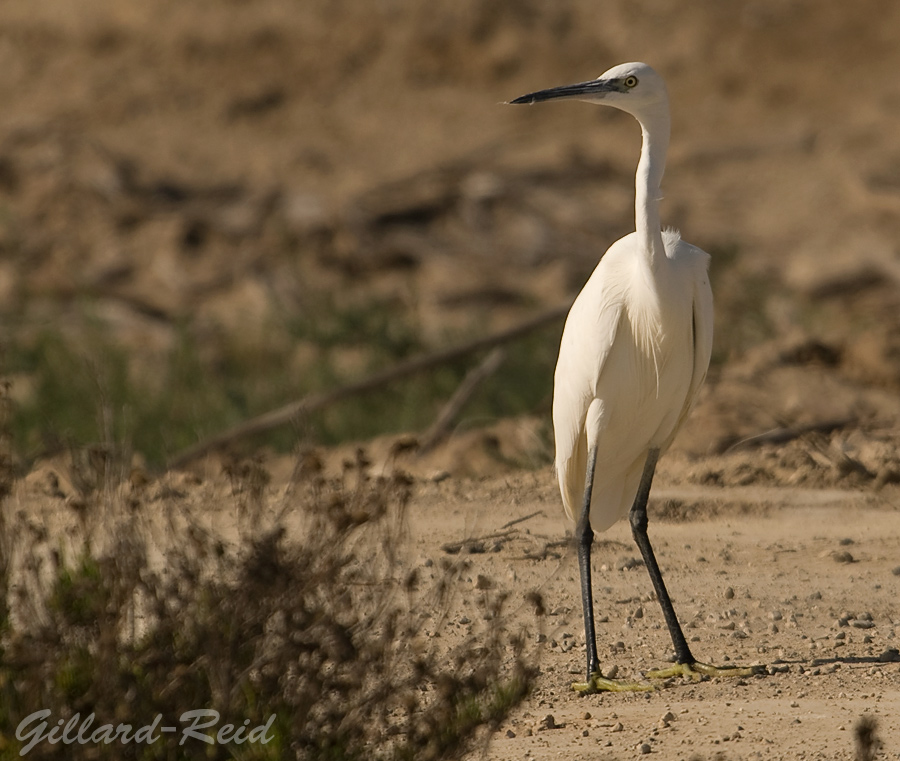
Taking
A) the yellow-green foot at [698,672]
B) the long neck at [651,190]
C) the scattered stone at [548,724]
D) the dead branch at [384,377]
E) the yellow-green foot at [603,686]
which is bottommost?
the yellow-green foot at [698,672]

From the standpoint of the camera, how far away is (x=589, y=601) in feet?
14.5

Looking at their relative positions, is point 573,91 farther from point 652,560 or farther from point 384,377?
point 384,377

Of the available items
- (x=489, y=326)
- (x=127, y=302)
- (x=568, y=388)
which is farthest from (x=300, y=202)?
(x=568, y=388)

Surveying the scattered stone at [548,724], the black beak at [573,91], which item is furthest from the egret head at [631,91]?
the scattered stone at [548,724]

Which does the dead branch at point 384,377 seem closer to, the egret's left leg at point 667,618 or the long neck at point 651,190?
the egret's left leg at point 667,618

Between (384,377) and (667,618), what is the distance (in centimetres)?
417

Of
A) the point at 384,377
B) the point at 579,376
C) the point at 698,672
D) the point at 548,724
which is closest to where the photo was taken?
the point at 548,724

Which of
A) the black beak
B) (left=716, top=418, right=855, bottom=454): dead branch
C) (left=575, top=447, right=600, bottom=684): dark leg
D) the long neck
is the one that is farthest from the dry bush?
(left=716, top=418, right=855, bottom=454): dead branch

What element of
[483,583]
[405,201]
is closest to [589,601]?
→ [483,583]

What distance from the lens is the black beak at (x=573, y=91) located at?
4.43 metres

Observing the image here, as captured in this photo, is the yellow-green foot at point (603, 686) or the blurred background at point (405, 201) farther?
the blurred background at point (405, 201)

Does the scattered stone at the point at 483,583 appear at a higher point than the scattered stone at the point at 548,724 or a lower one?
higher

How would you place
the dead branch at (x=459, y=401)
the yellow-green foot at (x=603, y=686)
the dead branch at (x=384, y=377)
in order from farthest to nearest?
the dead branch at (x=459, y=401) → the dead branch at (x=384, y=377) → the yellow-green foot at (x=603, y=686)

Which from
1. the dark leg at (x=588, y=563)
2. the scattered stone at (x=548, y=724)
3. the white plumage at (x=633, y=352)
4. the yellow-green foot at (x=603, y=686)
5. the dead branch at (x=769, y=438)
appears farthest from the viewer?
the dead branch at (x=769, y=438)
